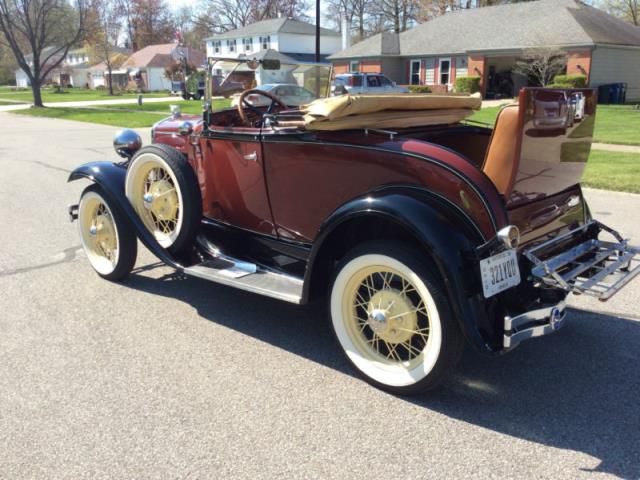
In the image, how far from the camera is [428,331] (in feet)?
9.87

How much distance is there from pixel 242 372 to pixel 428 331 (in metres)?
1.09

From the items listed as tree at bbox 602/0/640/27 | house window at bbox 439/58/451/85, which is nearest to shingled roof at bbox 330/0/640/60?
house window at bbox 439/58/451/85

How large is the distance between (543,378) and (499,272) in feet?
2.75

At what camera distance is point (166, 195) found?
165 inches

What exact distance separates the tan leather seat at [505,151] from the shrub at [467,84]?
28.3 meters

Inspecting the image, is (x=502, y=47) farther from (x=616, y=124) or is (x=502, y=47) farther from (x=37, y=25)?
(x=37, y=25)

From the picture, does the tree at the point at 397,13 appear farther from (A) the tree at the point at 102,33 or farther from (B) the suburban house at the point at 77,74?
(B) the suburban house at the point at 77,74

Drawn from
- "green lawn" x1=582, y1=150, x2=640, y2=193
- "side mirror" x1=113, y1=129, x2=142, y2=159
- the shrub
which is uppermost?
the shrub

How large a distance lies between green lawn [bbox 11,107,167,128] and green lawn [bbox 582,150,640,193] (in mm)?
13953

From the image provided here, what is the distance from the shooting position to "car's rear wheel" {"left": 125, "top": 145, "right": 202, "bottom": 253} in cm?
401

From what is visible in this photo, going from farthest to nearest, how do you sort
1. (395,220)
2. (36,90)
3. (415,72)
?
(415,72)
(36,90)
(395,220)

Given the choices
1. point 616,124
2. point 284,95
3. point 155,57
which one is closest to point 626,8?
point 616,124

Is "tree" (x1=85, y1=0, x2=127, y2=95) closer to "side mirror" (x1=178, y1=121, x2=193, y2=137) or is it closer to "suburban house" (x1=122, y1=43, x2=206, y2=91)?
"suburban house" (x1=122, y1=43, x2=206, y2=91)

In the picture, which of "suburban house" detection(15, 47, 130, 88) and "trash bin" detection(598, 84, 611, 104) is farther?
"suburban house" detection(15, 47, 130, 88)
